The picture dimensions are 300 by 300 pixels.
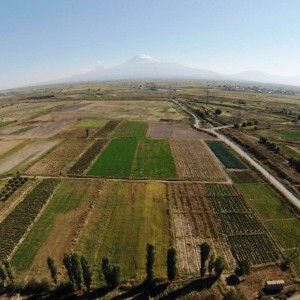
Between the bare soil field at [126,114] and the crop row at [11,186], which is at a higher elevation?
the bare soil field at [126,114]

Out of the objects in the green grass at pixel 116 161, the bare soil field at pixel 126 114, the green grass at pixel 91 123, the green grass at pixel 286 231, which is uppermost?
the bare soil field at pixel 126 114

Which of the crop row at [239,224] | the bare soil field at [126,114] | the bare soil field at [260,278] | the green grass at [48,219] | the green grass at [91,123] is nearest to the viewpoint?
the bare soil field at [260,278]

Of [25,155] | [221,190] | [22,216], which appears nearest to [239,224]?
[221,190]

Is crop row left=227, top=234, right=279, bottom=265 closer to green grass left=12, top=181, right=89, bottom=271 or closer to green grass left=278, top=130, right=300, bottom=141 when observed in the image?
green grass left=12, top=181, right=89, bottom=271

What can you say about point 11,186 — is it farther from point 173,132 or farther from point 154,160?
point 173,132

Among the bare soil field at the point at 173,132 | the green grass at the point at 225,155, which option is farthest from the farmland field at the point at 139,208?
the bare soil field at the point at 173,132

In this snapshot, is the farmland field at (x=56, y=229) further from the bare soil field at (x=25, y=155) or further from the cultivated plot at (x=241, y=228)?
the cultivated plot at (x=241, y=228)

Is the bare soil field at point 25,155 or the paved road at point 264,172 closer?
the paved road at point 264,172

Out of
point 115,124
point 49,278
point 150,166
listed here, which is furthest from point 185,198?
point 115,124
